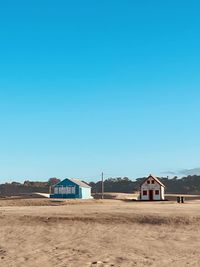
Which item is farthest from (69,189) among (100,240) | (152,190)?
(100,240)

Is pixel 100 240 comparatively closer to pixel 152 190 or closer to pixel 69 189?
pixel 152 190

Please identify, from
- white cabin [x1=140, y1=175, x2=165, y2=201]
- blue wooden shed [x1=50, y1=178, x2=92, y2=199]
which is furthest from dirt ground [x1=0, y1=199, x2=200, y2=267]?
blue wooden shed [x1=50, y1=178, x2=92, y2=199]

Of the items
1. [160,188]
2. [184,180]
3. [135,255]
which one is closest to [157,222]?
Result: [135,255]

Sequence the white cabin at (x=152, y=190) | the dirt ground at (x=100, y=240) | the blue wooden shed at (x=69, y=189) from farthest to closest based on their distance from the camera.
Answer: the blue wooden shed at (x=69, y=189) < the white cabin at (x=152, y=190) < the dirt ground at (x=100, y=240)

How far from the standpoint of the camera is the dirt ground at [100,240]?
18.2 m

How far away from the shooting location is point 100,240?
23.6 m

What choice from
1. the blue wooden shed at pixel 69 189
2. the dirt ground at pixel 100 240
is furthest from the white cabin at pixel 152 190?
the dirt ground at pixel 100 240

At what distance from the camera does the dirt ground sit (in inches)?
715

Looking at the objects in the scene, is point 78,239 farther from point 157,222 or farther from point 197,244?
point 157,222

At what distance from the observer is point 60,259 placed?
1841 cm

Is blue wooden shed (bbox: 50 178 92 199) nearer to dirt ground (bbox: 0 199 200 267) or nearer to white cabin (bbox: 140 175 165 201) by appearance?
white cabin (bbox: 140 175 165 201)

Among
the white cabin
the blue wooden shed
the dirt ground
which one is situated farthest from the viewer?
the blue wooden shed

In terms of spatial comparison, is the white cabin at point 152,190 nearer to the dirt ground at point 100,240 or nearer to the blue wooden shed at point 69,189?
the blue wooden shed at point 69,189

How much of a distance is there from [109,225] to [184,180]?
139027 mm
